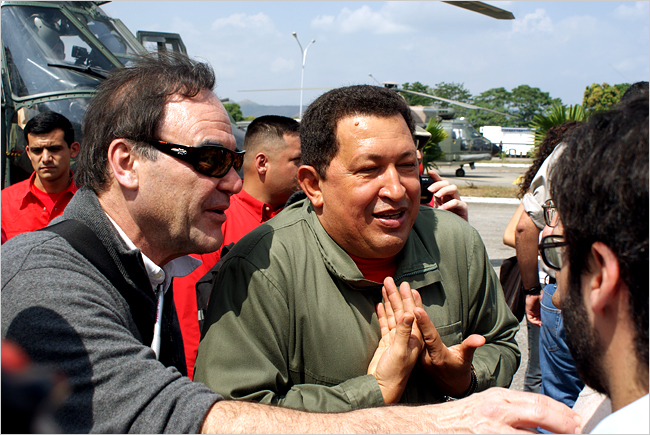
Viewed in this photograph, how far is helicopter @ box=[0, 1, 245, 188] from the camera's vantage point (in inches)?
226

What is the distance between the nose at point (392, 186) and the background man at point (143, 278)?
1.75 ft

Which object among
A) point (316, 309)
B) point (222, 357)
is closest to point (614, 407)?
point (316, 309)

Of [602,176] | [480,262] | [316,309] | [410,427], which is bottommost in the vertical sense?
[410,427]

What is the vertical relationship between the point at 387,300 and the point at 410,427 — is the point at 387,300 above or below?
above

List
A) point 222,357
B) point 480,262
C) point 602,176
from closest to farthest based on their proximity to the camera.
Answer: point 602,176 → point 222,357 → point 480,262

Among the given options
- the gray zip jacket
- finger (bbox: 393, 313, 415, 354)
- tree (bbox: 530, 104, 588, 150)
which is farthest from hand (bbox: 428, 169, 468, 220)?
tree (bbox: 530, 104, 588, 150)

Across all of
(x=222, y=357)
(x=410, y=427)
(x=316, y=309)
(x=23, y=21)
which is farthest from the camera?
(x=23, y=21)

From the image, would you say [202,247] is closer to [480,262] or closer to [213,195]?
[213,195]

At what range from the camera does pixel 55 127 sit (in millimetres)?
4547

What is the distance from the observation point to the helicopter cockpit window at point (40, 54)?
5.94 meters

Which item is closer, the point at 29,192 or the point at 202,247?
the point at 202,247

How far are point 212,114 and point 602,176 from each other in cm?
139

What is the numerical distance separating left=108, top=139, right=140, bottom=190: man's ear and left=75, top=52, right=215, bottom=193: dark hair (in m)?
0.03

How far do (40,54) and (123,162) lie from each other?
539 centimetres
